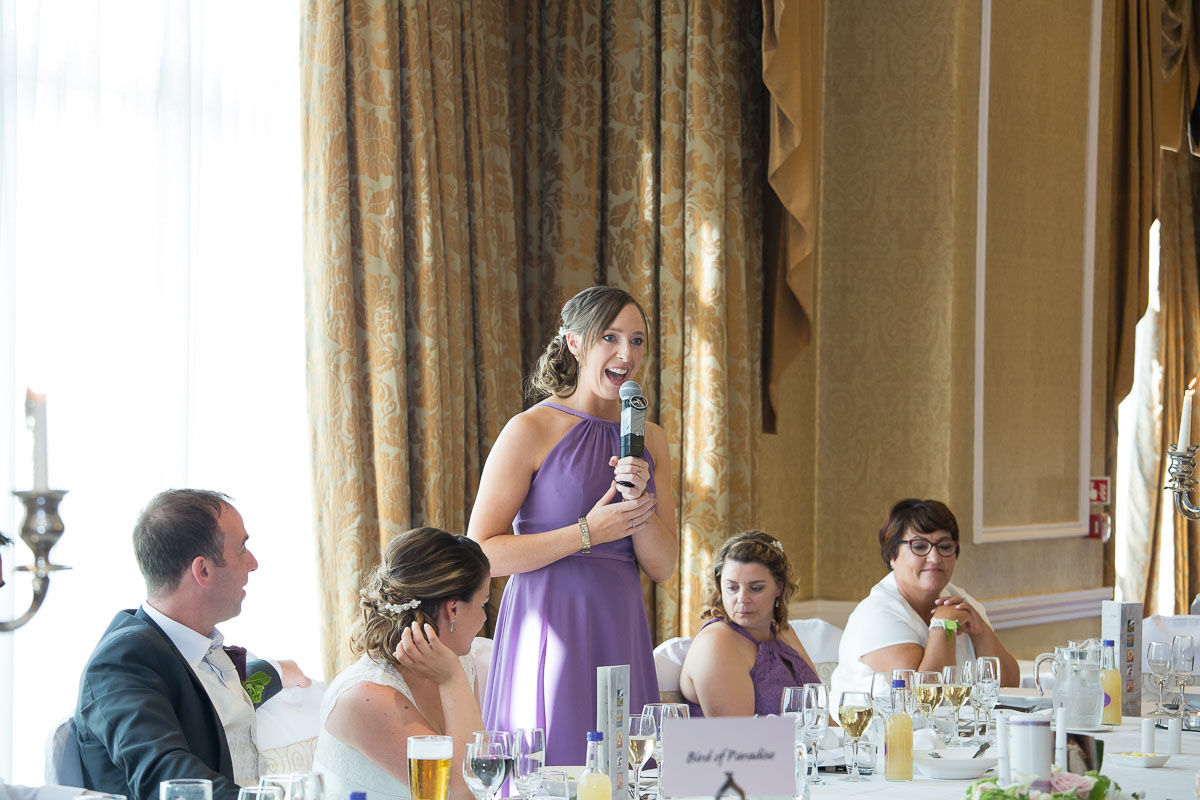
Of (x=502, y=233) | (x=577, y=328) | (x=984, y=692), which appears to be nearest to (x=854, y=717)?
(x=984, y=692)

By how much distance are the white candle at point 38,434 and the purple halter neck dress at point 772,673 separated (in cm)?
192

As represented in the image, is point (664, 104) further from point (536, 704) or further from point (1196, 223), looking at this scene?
point (1196, 223)

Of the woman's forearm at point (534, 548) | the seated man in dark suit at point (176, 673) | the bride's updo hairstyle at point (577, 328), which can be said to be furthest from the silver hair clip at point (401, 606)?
the bride's updo hairstyle at point (577, 328)

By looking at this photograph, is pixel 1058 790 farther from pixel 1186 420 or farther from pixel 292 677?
pixel 1186 420

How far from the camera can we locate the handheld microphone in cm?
254

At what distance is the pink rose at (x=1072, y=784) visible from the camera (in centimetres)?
162

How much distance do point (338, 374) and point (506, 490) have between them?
2.69ft

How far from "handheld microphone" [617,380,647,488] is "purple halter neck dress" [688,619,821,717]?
2.19 feet

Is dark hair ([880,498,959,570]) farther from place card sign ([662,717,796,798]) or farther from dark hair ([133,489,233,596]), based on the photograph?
dark hair ([133,489,233,596])

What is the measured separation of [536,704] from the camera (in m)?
2.80

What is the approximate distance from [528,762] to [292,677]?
2.86 feet

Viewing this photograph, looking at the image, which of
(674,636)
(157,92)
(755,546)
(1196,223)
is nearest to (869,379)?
(674,636)

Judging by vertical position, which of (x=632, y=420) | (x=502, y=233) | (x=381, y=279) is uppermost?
(x=502, y=233)

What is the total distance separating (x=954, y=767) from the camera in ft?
7.38
